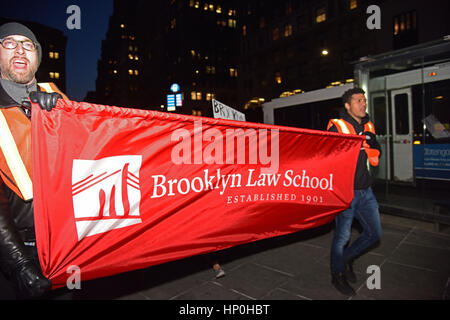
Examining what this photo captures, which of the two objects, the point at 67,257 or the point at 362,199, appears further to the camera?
the point at 362,199

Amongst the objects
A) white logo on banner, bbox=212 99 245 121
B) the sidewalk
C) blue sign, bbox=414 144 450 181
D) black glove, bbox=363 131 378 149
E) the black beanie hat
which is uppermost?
the black beanie hat

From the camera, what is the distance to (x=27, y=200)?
5.53 ft

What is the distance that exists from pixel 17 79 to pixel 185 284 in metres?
2.97

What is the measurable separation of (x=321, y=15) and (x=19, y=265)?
Answer: 49.5m

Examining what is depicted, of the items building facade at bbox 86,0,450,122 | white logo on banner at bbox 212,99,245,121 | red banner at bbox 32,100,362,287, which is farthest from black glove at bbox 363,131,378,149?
building facade at bbox 86,0,450,122

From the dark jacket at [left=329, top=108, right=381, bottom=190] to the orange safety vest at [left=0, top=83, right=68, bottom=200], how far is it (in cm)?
310

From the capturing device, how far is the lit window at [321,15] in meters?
42.4

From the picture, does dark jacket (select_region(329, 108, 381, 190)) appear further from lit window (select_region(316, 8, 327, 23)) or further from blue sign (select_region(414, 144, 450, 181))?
lit window (select_region(316, 8, 327, 23))

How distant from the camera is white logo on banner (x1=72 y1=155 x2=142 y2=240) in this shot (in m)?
1.79

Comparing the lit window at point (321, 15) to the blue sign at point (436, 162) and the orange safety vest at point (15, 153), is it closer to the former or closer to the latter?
the blue sign at point (436, 162)

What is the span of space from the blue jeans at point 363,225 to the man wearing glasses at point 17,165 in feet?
9.83

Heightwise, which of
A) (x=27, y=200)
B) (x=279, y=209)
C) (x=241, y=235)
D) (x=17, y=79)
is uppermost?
(x=17, y=79)

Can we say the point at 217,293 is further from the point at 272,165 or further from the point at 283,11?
the point at 283,11

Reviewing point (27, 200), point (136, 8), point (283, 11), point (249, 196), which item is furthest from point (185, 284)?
point (136, 8)
